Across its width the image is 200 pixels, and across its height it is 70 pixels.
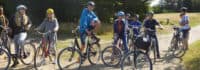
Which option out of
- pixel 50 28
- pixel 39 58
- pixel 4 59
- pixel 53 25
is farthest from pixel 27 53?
pixel 53 25

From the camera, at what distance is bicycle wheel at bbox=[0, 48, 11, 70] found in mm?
11156

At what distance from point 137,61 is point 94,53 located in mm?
1889

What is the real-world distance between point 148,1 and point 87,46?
1895 centimetres

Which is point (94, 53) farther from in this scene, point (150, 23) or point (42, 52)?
point (150, 23)

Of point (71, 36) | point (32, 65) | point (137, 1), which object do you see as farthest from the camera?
point (137, 1)

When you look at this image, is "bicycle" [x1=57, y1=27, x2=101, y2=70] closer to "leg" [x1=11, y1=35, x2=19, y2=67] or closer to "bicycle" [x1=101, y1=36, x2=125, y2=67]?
"bicycle" [x1=101, y1=36, x2=125, y2=67]

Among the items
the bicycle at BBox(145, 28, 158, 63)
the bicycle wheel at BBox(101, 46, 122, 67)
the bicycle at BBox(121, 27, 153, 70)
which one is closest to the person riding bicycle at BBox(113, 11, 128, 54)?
the bicycle wheel at BBox(101, 46, 122, 67)

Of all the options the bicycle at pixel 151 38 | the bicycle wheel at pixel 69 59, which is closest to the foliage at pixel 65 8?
the bicycle at pixel 151 38

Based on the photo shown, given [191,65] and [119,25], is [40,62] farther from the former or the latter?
[191,65]

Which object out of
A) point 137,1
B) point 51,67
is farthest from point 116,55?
point 137,1

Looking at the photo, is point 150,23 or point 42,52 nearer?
point 42,52

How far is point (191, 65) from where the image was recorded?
464 inches

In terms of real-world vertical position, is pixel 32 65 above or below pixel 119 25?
below

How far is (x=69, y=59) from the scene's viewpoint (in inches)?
456
